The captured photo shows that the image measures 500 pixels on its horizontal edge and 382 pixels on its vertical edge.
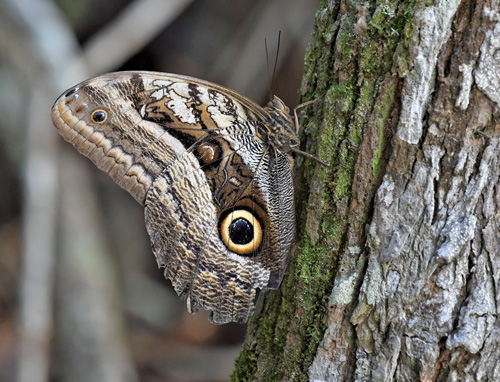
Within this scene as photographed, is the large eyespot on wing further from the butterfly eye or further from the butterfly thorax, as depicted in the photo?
the butterfly eye

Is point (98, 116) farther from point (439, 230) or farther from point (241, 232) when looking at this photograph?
point (439, 230)

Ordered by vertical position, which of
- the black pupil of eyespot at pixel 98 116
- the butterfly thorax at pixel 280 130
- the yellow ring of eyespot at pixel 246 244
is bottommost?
the yellow ring of eyespot at pixel 246 244

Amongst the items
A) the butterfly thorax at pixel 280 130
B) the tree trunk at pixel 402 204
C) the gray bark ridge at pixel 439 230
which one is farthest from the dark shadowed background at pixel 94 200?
the gray bark ridge at pixel 439 230

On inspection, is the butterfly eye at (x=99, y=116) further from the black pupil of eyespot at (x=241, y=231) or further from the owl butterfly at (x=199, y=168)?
the black pupil of eyespot at (x=241, y=231)

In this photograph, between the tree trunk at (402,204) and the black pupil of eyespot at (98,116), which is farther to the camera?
the black pupil of eyespot at (98,116)

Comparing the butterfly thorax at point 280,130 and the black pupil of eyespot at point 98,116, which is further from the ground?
the butterfly thorax at point 280,130

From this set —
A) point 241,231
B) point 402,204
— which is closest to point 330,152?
point 402,204

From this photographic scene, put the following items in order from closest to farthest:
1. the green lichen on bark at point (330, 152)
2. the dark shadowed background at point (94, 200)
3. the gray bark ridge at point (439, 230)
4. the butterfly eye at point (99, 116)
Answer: the gray bark ridge at point (439, 230) → the green lichen on bark at point (330, 152) → the butterfly eye at point (99, 116) → the dark shadowed background at point (94, 200)

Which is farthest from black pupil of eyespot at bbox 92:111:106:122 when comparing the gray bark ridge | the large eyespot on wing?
the gray bark ridge
